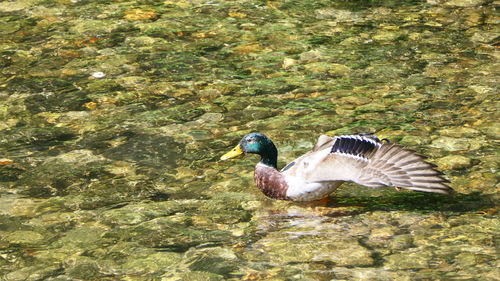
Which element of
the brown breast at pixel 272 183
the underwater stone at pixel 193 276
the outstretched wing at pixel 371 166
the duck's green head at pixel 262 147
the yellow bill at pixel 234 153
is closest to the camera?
the underwater stone at pixel 193 276

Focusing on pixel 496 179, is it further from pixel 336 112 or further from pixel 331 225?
pixel 336 112

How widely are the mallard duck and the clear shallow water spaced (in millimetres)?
160

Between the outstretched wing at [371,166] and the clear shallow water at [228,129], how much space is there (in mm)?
249

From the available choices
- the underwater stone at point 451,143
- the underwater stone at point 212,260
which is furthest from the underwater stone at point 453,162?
the underwater stone at point 212,260

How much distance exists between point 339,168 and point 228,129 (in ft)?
5.91

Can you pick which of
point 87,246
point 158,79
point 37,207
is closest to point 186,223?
point 87,246

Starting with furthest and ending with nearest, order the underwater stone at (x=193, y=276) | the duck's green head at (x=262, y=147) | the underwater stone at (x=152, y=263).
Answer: the duck's green head at (x=262, y=147) < the underwater stone at (x=152, y=263) < the underwater stone at (x=193, y=276)

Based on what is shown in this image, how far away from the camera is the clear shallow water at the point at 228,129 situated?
5.68 meters

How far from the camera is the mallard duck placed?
597cm

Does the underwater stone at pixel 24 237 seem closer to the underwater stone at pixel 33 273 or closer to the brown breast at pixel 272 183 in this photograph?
the underwater stone at pixel 33 273

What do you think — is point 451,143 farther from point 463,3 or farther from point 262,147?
point 463,3

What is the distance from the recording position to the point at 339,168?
6.19 m

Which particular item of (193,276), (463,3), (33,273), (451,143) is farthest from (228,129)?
(463,3)

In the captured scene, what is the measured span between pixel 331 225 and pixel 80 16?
567 cm
